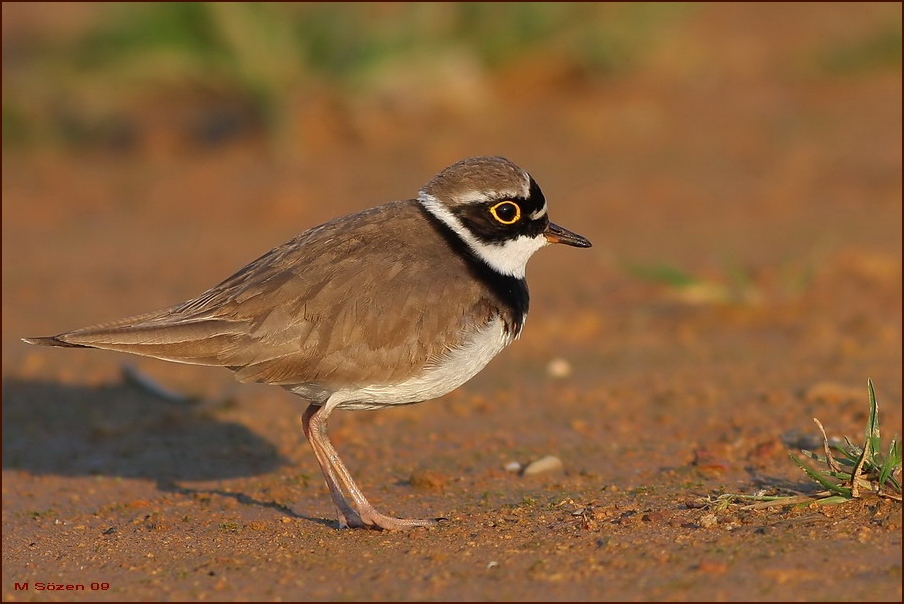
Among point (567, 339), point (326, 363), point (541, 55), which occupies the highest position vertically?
point (541, 55)

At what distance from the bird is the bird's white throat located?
0.22ft

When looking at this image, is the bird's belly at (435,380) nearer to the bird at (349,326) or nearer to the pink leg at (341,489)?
the bird at (349,326)

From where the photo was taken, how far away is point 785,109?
15.7 meters

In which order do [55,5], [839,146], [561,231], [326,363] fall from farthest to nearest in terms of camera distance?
[55,5] < [839,146] < [561,231] < [326,363]

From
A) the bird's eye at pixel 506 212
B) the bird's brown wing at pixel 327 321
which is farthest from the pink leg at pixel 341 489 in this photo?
the bird's eye at pixel 506 212

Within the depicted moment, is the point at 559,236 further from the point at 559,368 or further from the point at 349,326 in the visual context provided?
the point at 559,368

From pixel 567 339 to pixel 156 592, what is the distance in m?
5.46

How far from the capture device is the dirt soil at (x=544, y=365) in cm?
499

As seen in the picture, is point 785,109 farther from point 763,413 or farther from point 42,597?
point 42,597

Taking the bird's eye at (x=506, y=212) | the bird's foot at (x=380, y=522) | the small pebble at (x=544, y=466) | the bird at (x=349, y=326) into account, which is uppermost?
the bird's eye at (x=506, y=212)

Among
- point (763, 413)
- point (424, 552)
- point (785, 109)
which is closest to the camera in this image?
point (424, 552)

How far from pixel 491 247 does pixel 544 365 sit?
2884 millimetres

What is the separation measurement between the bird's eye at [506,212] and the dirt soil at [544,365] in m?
1.44

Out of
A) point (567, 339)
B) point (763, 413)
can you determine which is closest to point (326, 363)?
point (763, 413)
